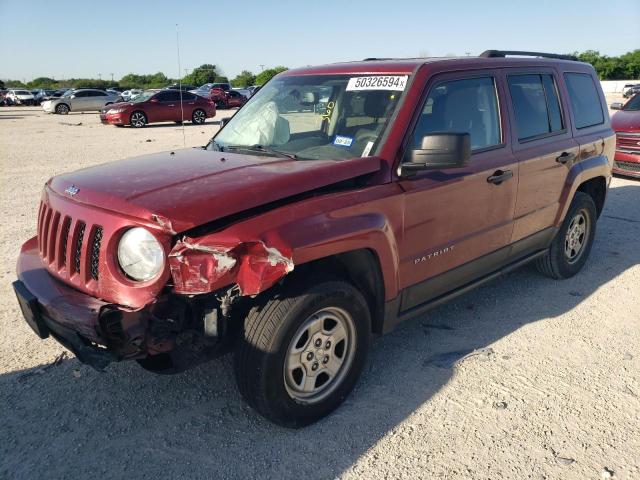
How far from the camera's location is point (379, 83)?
11.5 feet

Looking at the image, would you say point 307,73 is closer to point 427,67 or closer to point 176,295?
point 427,67

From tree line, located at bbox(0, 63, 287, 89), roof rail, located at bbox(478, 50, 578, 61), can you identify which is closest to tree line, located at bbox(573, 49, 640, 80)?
tree line, located at bbox(0, 63, 287, 89)

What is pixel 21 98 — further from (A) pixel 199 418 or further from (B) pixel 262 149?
(A) pixel 199 418

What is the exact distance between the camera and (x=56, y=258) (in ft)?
A: 9.50

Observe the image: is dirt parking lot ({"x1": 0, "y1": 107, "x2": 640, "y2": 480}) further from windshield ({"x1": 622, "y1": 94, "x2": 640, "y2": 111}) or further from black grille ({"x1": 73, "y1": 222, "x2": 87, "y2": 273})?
windshield ({"x1": 622, "y1": 94, "x2": 640, "y2": 111})

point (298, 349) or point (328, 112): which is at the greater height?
point (328, 112)

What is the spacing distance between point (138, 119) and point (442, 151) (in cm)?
2139

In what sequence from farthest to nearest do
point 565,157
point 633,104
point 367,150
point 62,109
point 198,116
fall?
point 62,109, point 198,116, point 633,104, point 565,157, point 367,150

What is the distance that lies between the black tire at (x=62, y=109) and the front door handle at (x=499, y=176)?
33.1 meters

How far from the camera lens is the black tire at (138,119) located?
72.3 feet

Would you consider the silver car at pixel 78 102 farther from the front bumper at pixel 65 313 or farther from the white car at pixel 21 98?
the front bumper at pixel 65 313

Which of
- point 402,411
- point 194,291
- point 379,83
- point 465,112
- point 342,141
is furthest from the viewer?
point 465,112

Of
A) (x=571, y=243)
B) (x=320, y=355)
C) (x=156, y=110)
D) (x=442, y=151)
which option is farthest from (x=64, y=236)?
(x=156, y=110)

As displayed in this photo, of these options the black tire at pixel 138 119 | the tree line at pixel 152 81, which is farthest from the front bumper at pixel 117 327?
the tree line at pixel 152 81
